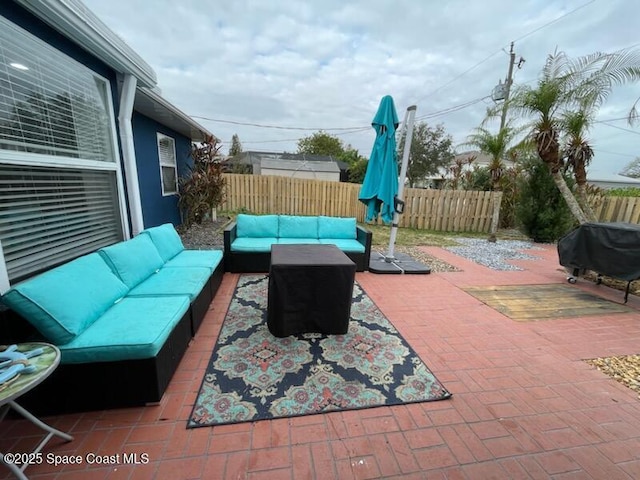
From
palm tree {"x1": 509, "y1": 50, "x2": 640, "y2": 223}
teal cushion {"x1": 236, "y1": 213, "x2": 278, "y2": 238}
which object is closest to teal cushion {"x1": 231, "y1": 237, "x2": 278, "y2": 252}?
teal cushion {"x1": 236, "y1": 213, "x2": 278, "y2": 238}

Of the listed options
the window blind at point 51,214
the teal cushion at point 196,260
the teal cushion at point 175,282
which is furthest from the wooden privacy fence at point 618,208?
the window blind at point 51,214

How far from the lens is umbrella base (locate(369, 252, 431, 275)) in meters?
4.50

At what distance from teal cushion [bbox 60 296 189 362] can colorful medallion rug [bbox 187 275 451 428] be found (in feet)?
1.70

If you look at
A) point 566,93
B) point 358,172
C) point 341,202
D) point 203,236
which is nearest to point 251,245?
point 203,236

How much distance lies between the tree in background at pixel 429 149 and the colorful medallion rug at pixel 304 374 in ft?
49.6

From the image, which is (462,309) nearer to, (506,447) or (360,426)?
(506,447)

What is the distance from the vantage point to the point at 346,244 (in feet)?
14.7

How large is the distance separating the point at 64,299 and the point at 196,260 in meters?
1.61

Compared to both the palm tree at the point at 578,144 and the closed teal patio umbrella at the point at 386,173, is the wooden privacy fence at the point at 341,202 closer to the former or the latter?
the palm tree at the point at 578,144

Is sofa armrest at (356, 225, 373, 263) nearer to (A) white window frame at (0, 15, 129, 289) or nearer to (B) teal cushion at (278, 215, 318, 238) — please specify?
(B) teal cushion at (278, 215, 318, 238)

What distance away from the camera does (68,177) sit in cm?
257

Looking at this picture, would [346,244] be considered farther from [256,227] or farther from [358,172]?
[358,172]

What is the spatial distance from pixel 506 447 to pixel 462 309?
1966 mm

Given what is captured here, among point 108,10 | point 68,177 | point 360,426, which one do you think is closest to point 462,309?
point 360,426
